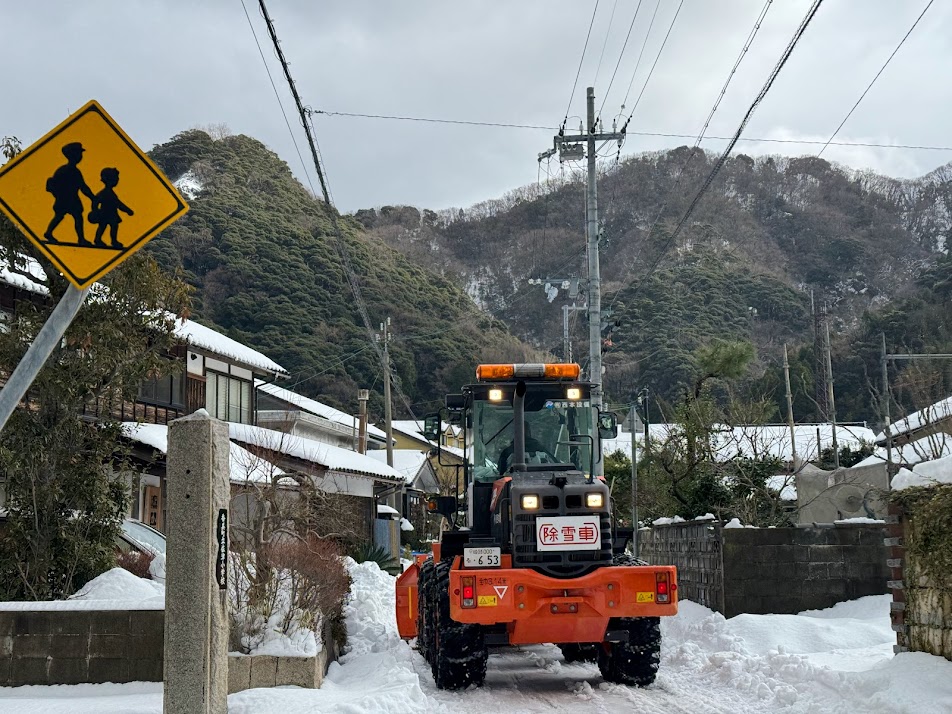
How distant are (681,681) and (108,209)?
7.90 m

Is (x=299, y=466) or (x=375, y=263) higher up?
(x=375, y=263)

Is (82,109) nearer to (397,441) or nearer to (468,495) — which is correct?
(468,495)

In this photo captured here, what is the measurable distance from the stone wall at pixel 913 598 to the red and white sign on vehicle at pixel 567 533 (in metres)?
2.82

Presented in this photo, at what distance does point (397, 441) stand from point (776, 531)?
48.6 metres

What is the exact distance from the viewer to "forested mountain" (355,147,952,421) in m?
57.6

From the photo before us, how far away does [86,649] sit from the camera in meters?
8.66

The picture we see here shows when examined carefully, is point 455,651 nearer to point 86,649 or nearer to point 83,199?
point 86,649

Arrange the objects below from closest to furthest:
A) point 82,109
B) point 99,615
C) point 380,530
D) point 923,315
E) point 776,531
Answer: point 82,109 < point 99,615 < point 776,531 < point 380,530 < point 923,315

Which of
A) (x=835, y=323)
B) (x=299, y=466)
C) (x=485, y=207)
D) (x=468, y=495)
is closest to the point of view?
(x=468, y=495)

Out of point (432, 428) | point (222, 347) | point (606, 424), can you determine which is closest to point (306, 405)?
point (222, 347)

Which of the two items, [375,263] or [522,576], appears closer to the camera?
[522,576]

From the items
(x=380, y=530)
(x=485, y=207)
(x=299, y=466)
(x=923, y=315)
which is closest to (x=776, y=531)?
(x=299, y=466)

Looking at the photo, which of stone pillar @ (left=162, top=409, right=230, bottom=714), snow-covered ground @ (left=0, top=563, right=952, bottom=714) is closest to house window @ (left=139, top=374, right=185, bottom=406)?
snow-covered ground @ (left=0, top=563, right=952, bottom=714)

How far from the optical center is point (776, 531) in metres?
13.9
